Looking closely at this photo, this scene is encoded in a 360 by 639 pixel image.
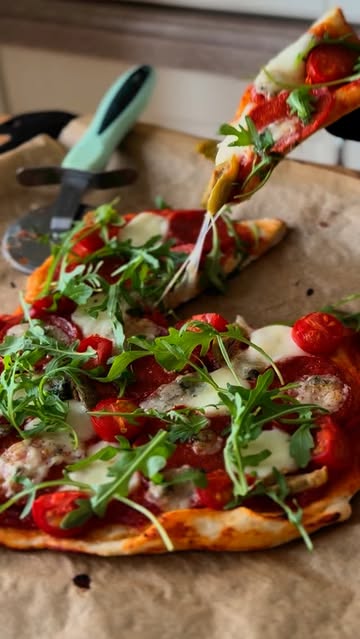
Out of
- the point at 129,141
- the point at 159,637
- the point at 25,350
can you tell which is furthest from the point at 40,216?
the point at 159,637

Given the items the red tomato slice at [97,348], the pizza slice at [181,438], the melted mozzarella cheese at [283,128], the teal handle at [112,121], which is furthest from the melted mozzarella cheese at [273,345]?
the teal handle at [112,121]

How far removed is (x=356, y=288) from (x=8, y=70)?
73.1 inches

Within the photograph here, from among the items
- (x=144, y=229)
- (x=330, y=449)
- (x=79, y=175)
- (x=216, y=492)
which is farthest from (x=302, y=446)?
(x=79, y=175)

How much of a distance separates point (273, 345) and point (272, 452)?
271mm

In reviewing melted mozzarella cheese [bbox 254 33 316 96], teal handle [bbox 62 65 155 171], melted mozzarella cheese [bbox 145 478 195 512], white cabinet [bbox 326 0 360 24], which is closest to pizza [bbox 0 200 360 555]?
melted mozzarella cheese [bbox 145 478 195 512]

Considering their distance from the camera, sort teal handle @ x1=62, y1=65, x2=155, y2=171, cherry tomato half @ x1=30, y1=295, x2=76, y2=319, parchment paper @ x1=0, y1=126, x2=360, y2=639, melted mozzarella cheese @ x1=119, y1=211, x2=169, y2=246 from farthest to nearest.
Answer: teal handle @ x1=62, y1=65, x2=155, y2=171 → melted mozzarella cheese @ x1=119, y1=211, x2=169, y2=246 → cherry tomato half @ x1=30, y1=295, x2=76, y2=319 → parchment paper @ x1=0, y1=126, x2=360, y2=639

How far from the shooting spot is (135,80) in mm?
2279

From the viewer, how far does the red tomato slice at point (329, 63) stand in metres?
1.61

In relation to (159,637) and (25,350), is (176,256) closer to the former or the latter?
(25,350)

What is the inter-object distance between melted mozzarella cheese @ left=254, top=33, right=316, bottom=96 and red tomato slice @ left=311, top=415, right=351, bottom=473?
650mm

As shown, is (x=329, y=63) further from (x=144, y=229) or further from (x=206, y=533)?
(x=206, y=533)

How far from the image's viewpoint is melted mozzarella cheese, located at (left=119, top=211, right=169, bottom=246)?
1951 mm

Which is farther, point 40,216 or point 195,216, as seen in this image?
point 40,216

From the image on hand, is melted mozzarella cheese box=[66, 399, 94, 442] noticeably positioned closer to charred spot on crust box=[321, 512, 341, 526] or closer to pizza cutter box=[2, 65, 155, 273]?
charred spot on crust box=[321, 512, 341, 526]
